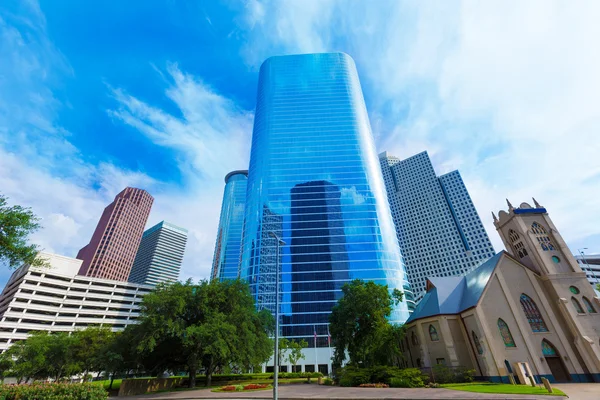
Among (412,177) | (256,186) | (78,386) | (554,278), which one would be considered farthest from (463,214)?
(78,386)

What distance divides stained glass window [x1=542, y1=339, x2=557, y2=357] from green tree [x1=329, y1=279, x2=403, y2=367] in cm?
1701

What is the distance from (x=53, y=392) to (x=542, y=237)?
180 feet

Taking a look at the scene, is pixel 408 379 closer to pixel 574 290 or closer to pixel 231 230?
pixel 574 290

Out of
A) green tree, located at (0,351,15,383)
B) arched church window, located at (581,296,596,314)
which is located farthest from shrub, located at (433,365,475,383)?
green tree, located at (0,351,15,383)

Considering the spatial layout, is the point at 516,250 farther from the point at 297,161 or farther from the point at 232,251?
the point at 232,251

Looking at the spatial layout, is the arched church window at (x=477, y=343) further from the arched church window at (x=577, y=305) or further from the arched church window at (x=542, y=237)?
the arched church window at (x=542, y=237)

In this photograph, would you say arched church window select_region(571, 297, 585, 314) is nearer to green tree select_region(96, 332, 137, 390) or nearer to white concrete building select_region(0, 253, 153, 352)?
green tree select_region(96, 332, 137, 390)

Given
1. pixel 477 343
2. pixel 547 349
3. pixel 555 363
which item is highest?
pixel 477 343

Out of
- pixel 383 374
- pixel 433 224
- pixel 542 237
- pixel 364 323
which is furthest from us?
pixel 433 224

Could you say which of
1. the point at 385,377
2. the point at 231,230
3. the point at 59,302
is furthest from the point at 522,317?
the point at 231,230

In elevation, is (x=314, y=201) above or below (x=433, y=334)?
above

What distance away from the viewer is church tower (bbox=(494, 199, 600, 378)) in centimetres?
3167

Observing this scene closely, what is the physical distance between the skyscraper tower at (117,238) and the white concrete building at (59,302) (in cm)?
3808

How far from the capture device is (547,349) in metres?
31.8
